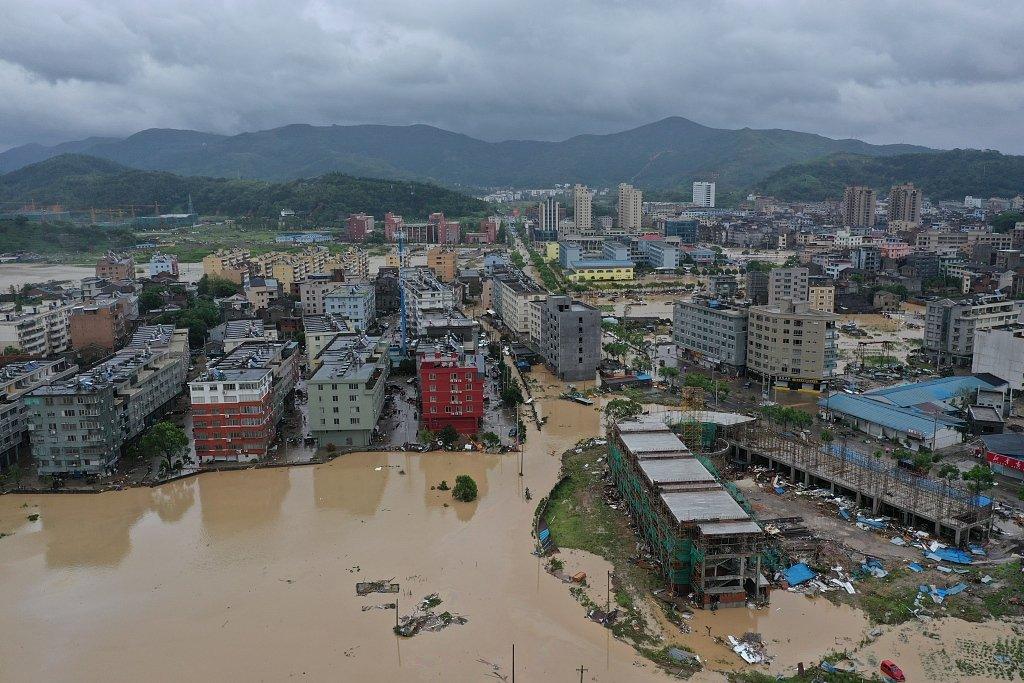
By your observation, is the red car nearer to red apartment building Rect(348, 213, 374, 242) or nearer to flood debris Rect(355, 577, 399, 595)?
flood debris Rect(355, 577, 399, 595)

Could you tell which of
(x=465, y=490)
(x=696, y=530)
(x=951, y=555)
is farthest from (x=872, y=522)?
(x=465, y=490)

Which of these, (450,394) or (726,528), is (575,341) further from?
(726,528)

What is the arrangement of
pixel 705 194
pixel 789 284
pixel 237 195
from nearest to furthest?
1. pixel 789 284
2. pixel 237 195
3. pixel 705 194

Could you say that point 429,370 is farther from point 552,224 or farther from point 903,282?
point 552,224

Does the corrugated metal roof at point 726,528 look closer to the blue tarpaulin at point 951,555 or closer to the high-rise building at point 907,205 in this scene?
the blue tarpaulin at point 951,555

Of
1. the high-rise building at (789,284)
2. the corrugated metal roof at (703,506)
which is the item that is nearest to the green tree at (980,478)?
the corrugated metal roof at (703,506)

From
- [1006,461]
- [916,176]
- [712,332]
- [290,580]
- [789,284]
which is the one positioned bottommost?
[290,580]

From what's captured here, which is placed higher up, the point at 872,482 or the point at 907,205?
the point at 907,205
